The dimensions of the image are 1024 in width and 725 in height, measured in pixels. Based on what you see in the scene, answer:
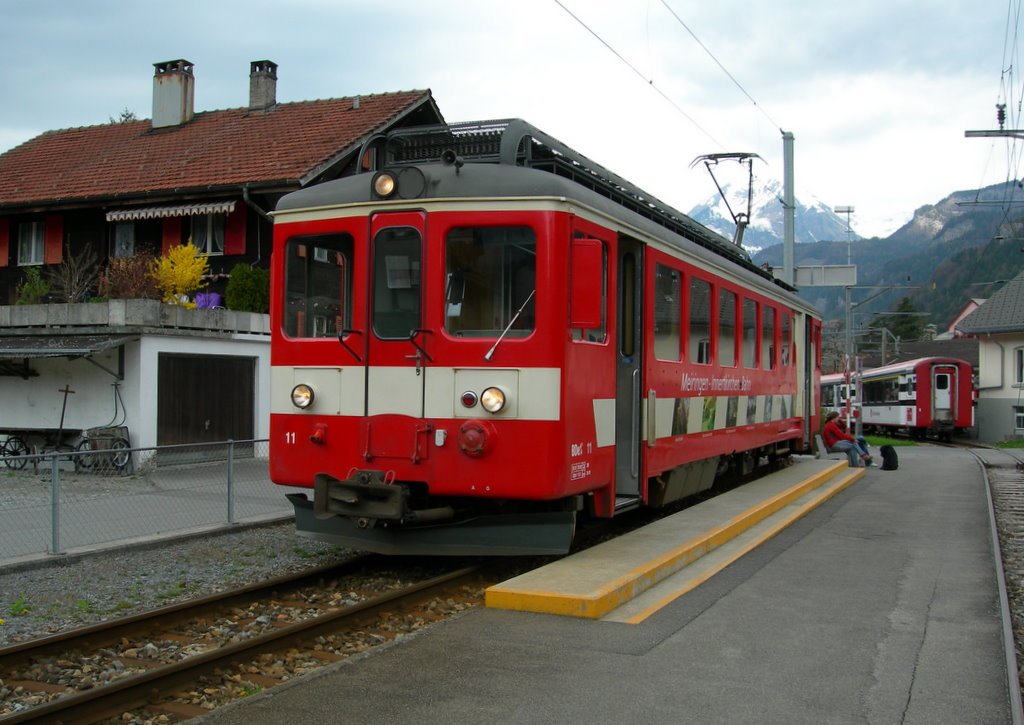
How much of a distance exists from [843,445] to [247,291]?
1207 centimetres

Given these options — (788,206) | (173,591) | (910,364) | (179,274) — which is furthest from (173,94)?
(910,364)

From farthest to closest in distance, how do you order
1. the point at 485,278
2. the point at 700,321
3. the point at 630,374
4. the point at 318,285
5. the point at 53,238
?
the point at 53,238 < the point at 700,321 < the point at 630,374 < the point at 318,285 < the point at 485,278

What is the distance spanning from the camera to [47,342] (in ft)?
52.5

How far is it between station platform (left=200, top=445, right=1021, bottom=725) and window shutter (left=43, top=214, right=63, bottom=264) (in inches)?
723

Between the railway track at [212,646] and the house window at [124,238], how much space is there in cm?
1640

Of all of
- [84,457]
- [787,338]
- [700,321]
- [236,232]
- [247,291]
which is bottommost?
[84,457]

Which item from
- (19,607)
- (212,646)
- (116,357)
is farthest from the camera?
(116,357)

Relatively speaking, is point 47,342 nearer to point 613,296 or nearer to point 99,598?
point 99,598

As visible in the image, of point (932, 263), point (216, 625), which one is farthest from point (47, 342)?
point (932, 263)

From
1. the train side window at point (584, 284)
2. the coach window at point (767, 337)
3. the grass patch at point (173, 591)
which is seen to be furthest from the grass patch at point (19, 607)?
the coach window at point (767, 337)

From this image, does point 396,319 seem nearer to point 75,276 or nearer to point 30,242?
point 75,276

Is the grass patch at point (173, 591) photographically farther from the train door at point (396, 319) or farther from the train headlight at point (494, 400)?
the train headlight at point (494, 400)

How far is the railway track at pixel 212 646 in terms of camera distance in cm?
496

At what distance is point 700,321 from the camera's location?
10.6 meters
